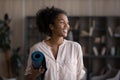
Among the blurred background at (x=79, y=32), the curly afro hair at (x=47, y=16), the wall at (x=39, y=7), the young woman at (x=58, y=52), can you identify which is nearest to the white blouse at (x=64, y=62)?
the young woman at (x=58, y=52)

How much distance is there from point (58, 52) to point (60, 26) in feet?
0.60

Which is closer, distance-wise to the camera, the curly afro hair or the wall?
the curly afro hair

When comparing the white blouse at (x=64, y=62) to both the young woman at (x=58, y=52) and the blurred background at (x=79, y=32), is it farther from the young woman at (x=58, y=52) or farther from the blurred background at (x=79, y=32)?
the blurred background at (x=79, y=32)

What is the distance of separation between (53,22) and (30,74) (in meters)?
0.42

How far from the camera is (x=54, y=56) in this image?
193cm

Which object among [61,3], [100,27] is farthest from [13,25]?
[100,27]

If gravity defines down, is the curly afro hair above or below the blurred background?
above

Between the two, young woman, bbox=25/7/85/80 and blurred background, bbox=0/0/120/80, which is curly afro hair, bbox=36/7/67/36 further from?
blurred background, bbox=0/0/120/80

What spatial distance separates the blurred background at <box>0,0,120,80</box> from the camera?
5.51 metres

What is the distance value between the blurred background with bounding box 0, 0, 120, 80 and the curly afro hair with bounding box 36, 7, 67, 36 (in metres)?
3.40

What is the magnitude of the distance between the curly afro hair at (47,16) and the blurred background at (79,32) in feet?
11.2

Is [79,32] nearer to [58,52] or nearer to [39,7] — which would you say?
[39,7]

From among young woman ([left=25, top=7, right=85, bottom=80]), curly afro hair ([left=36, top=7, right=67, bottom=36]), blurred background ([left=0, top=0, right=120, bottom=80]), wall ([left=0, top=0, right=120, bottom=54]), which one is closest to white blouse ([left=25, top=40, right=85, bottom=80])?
young woman ([left=25, top=7, right=85, bottom=80])

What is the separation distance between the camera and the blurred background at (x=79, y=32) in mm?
5508
